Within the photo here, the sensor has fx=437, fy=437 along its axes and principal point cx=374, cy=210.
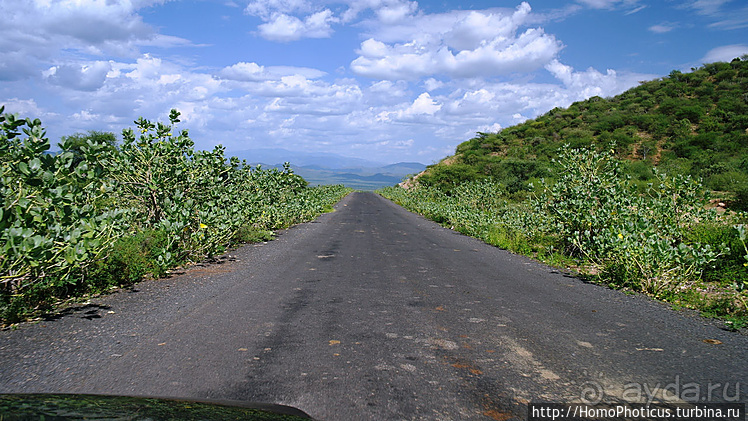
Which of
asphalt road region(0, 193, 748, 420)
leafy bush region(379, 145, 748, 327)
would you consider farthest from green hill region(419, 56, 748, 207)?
asphalt road region(0, 193, 748, 420)

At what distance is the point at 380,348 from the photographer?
3.86m

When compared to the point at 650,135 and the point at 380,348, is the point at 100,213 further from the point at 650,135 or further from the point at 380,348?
the point at 650,135

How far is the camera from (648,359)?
3703 millimetres

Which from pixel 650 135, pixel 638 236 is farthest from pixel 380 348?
pixel 650 135

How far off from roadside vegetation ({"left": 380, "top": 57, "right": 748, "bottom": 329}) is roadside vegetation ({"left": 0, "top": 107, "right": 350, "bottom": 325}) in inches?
281

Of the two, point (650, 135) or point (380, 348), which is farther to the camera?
point (650, 135)

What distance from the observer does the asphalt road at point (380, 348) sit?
301 centimetres

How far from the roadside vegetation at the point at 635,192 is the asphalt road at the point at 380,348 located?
36.2 inches

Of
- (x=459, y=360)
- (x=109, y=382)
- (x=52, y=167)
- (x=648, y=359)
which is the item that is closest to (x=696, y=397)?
(x=648, y=359)

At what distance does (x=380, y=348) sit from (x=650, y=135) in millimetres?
42990

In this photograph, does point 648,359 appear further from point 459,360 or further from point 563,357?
point 459,360

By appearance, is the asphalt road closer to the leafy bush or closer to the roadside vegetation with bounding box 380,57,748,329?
the leafy bush

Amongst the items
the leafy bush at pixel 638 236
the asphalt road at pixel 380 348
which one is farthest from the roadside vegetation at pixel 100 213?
the leafy bush at pixel 638 236

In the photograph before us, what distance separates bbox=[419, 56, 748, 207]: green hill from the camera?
30.0 metres
